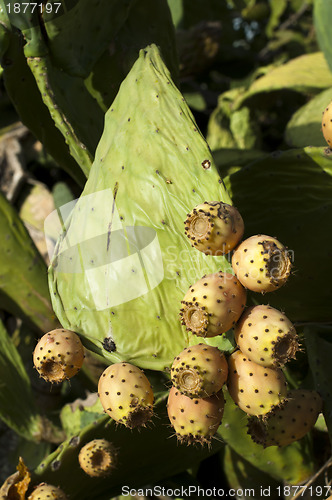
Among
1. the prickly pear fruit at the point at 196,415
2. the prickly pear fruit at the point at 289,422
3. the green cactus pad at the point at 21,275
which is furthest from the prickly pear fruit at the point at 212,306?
the green cactus pad at the point at 21,275

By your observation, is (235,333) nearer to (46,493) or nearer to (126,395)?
(126,395)

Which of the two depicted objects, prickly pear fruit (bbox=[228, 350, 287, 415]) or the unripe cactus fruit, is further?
the unripe cactus fruit

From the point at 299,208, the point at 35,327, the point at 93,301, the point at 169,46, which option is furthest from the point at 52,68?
the point at 35,327

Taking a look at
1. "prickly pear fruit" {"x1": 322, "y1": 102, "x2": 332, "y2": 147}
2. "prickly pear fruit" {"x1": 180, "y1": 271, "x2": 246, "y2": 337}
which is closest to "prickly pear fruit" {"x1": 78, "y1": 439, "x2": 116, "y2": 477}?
"prickly pear fruit" {"x1": 180, "y1": 271, "x2": 246, "y2": 337}

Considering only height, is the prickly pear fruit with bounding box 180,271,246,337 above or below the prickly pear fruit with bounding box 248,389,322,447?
above

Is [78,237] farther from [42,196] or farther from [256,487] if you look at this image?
[42,196]

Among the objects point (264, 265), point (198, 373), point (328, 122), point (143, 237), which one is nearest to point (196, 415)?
point (198, 373)

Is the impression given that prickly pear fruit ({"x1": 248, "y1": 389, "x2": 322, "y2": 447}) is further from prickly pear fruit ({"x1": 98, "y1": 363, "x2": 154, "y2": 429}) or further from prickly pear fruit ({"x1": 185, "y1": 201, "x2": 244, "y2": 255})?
prickly pear fruit ({"x1": 185, "y1": 201, "x2": 244, "y2": 255})
